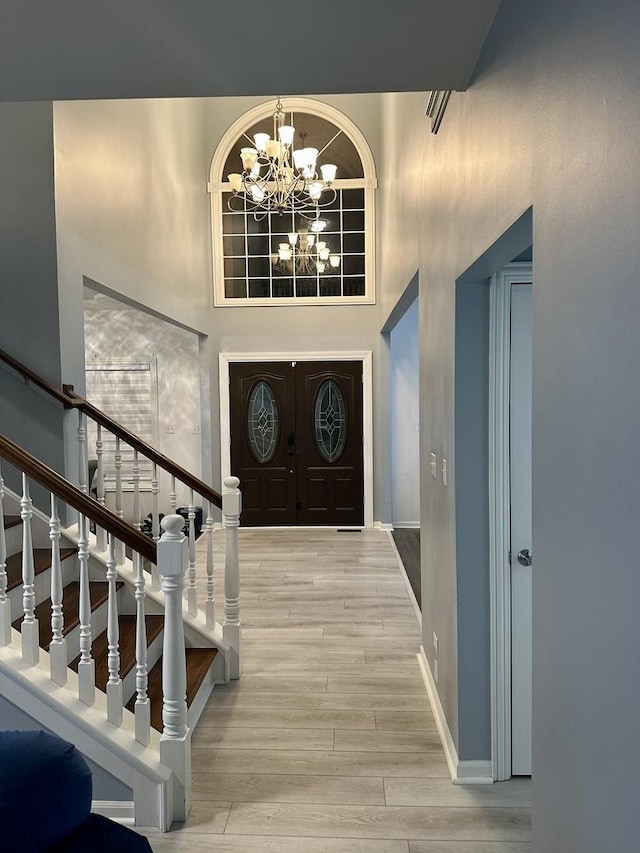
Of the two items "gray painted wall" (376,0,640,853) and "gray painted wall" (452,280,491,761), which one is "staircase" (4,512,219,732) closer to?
"gray painted wall" (452,280,491,761)

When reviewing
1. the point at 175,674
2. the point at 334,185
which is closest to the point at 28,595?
the point at 175,674

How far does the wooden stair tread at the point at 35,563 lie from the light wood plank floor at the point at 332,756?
1112 millimetres

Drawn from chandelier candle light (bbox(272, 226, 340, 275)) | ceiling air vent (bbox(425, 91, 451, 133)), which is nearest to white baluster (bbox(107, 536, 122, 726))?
ceiling air vent (bbox(425, 91, 451, 133))

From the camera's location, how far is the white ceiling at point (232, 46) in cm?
165

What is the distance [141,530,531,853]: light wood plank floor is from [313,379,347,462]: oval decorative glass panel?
118 inches

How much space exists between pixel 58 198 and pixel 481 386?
8.54ft

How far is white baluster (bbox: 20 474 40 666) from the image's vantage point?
236 cm

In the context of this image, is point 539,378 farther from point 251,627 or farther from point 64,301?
point 251,627

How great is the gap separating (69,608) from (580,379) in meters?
2.71

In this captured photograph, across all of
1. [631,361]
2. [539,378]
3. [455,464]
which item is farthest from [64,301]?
[631,361]

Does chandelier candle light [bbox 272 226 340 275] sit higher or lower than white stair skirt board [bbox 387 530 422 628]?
higher

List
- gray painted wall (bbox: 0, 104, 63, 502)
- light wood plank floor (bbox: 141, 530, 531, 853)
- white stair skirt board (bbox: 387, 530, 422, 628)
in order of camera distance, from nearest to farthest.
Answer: light wood plank floor (bbox: 141, 530, 531, 853) < gray painted wall (bbox: 0, 104, 63, 502) < white stair skirt board (bbox: 387, 530, 422, 628)

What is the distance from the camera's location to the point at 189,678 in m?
3.12

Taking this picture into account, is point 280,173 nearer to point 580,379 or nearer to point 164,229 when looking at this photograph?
point 164,229
